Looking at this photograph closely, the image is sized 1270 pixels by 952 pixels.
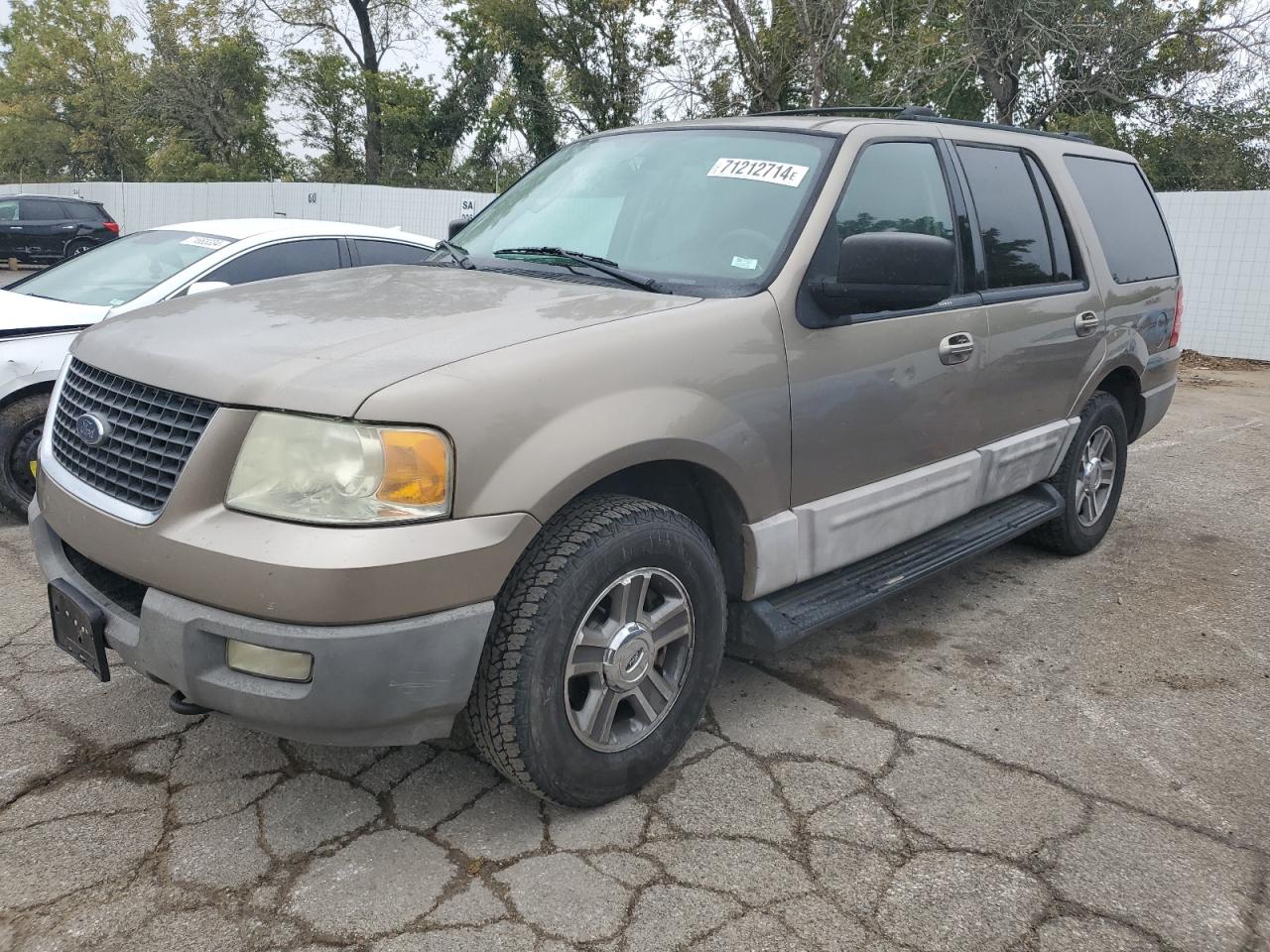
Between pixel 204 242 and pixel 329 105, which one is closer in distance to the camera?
pixel 204 242

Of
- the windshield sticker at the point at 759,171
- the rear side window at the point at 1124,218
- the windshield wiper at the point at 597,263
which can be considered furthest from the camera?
the rear side window at the point at 1124,218

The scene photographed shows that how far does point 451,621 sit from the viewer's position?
2301mm

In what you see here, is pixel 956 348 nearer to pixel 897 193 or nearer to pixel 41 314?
pixel 897 193

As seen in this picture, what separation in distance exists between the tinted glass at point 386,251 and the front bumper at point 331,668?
4.34 m

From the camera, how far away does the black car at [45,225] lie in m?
20.6

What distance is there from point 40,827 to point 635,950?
5.11 feet

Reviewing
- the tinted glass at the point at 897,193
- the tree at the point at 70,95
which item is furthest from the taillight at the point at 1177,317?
the tree at the point at 70,95

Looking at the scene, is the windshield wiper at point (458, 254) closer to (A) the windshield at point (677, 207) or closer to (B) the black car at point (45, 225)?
(A) the windshield at point (677, 207)

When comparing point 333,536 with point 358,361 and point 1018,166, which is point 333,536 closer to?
point 358,361

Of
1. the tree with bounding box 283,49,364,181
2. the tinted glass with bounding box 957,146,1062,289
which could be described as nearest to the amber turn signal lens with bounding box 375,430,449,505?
the tinted glass with bounding box 957,146,1062,289

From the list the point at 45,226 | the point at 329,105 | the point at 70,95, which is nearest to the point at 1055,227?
the point at 45,226

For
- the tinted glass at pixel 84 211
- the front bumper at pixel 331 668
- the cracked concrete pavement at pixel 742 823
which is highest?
the tinted glass at pixel 84 211

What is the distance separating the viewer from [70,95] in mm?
46438

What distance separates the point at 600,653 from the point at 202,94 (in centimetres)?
3985
